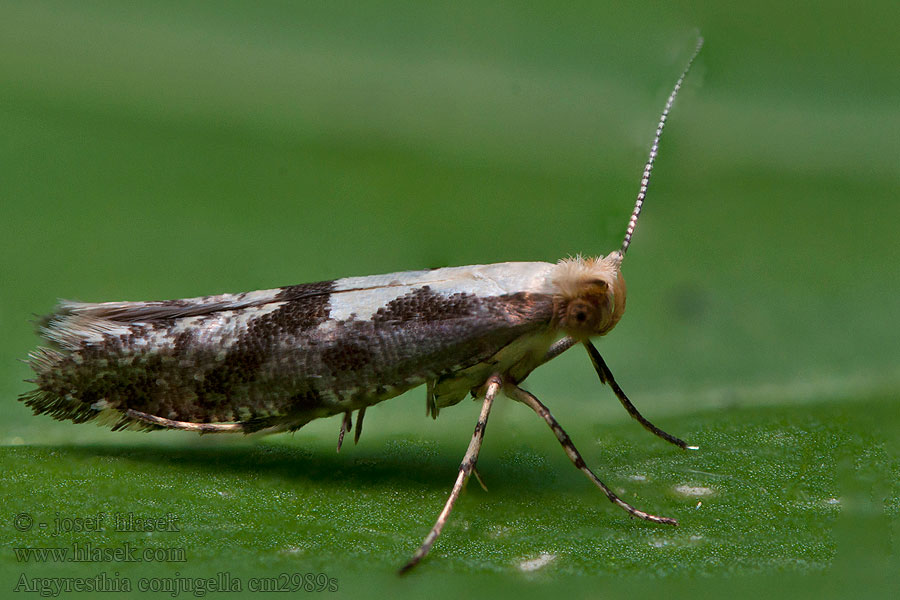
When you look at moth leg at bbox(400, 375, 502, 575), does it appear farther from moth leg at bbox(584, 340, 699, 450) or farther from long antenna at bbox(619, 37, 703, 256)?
long antenna at bbox(619, 37, 703, 256)

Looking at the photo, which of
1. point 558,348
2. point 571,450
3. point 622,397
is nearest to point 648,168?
point 558,348

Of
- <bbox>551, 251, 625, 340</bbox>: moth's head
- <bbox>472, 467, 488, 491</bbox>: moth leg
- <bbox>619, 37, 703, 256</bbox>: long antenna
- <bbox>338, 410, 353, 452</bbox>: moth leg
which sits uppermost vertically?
<bbox>619, 37, 703, 256</bbox>: long antenna

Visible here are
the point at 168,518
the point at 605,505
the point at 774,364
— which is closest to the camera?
the point at 168,518

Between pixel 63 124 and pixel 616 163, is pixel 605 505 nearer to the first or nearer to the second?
pixel 616 163

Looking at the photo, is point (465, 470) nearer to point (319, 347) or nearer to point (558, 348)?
point (319, 347)

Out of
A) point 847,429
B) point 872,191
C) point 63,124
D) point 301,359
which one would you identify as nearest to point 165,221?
point 63,124

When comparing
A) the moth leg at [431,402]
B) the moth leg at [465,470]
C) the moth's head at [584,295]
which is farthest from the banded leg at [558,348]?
the moth leg at [431,402]

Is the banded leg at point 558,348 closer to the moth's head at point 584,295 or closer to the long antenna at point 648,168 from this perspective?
the moth's head at point 584,295

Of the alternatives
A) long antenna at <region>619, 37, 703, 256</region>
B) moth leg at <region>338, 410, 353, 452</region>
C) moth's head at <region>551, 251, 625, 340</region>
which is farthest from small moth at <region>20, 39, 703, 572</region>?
long antenna at <region>619, 37, 703, 256</region>
